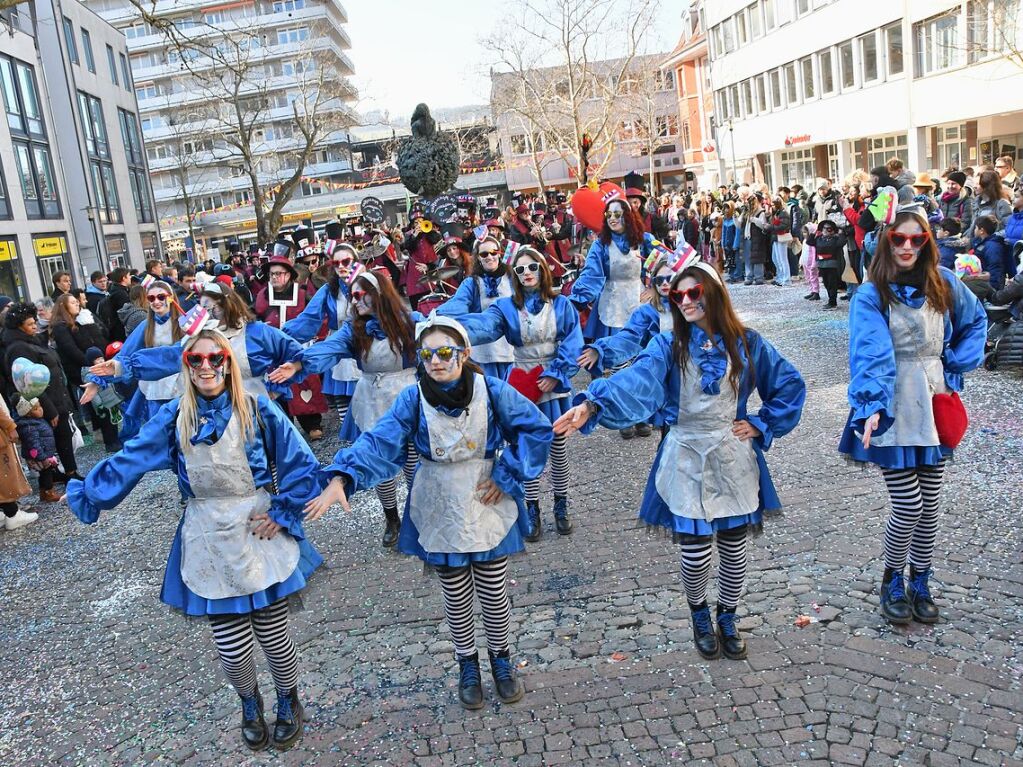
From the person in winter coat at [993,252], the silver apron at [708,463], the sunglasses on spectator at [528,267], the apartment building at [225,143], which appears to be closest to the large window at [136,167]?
the apartment building at [225,143]

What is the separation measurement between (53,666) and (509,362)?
12.7ft

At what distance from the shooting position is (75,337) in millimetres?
10125

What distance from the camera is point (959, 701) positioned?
3.65m

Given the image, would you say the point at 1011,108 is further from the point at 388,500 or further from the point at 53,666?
the point at 53,666

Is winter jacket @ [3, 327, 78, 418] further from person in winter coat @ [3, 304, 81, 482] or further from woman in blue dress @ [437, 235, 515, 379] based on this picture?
woman in blue dress @ [437, 235, 515, 379]

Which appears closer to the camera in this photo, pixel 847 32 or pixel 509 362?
pixel 509 362

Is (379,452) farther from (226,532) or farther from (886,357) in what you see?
(886,357)

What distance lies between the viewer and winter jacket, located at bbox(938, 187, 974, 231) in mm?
10914

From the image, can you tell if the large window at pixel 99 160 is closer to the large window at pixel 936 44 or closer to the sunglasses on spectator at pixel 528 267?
the large window at pixel 936 44

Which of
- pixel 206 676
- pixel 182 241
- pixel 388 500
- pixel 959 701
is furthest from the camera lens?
Answer: pixel 182 241

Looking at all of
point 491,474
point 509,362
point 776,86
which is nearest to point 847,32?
point 776,86

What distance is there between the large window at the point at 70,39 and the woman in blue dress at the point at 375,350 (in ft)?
114

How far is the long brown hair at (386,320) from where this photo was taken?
6.03m

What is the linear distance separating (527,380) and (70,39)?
36.5 meters
